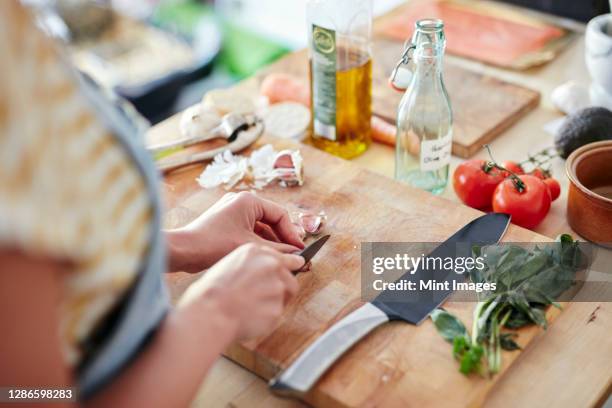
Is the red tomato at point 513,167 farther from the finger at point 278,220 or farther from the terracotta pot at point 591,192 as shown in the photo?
the finger at point 278,220

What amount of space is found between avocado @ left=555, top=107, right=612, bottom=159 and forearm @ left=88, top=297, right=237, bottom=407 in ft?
2.39

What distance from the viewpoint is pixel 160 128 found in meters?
1.34

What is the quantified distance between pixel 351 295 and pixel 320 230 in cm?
15

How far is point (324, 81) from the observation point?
1178mm

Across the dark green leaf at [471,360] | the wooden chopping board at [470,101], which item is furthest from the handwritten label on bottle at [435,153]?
the dark green leaf at [471,360]

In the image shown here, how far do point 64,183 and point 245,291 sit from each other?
28 cm

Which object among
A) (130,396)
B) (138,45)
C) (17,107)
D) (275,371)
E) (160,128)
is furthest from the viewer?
(138,45)

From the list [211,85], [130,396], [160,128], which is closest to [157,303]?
[130,396]

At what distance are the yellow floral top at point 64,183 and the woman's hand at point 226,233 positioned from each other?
35 centimetres

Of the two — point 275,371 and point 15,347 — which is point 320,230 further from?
point 15,347

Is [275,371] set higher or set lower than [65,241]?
lower

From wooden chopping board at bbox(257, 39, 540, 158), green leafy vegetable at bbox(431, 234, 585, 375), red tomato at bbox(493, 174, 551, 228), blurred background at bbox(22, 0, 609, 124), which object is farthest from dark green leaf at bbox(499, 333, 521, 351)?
blurred background at bbox(22, 0, 609, 124)

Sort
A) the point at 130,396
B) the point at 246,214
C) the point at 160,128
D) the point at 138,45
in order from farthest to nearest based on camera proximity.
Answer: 1. the point at 138,45
2. the point at 160,128
3. the point at 246,214
4. the point at 130,396

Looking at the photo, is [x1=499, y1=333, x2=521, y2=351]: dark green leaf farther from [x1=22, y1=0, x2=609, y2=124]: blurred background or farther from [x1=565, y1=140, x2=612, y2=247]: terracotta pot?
[x1=22, y1=0, x2=609, y2=124]: blurred background
